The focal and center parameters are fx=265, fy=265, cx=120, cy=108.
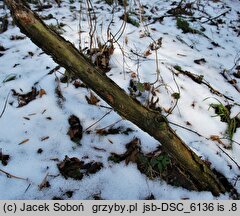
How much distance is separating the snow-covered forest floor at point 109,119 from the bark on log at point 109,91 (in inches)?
7.3

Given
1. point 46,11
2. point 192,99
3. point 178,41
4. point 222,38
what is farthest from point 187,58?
point 46,11

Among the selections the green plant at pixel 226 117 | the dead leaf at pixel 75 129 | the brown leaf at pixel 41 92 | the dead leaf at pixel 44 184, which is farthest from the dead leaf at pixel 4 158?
the green plant at pixel 226 117

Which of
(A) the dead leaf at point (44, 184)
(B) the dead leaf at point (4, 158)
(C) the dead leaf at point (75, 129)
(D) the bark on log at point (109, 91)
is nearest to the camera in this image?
(D) the bark on log at point (109, 91)

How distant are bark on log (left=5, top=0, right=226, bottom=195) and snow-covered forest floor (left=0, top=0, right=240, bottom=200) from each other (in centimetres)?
19

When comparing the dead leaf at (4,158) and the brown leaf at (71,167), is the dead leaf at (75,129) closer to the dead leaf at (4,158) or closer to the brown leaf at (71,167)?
the brown leaf at (71,167)

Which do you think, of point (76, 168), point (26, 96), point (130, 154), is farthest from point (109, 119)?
point (26, 96)

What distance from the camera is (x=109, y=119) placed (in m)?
1.96

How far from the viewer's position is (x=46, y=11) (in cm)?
368

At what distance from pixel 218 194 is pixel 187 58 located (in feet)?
5.28

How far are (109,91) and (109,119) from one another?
769 mm

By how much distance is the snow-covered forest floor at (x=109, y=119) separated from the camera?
161cm

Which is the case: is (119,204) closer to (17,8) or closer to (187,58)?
(17,8)

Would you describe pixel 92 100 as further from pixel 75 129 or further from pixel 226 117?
pixel 226 117

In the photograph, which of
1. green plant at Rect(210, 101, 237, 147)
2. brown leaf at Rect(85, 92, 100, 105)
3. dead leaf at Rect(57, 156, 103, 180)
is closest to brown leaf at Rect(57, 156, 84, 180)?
dead leaf at Rect(57, 156, 103, 180)
